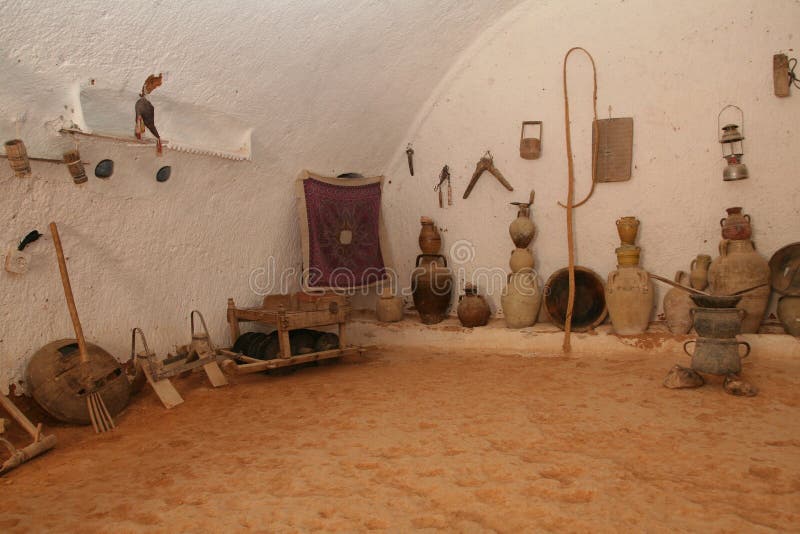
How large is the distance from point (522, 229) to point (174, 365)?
2691 mm

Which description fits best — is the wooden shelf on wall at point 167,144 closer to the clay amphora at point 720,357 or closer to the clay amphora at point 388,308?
the clay amphora at point 388,308

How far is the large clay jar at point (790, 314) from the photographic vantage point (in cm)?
320

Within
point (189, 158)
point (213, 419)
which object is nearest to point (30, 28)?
point (189, 158)

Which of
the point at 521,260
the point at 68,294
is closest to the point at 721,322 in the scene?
the point at 521,260

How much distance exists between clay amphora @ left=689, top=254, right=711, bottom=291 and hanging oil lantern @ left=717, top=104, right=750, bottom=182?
1.83 feet

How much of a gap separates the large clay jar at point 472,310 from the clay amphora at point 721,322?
1670 mm

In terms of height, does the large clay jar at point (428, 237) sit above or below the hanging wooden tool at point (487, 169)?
below

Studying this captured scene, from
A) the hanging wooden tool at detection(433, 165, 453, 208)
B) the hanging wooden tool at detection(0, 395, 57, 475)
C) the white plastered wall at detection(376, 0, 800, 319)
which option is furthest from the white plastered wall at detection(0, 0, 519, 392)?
the hanging wooden tool at detection(433, 165, 453, 208)

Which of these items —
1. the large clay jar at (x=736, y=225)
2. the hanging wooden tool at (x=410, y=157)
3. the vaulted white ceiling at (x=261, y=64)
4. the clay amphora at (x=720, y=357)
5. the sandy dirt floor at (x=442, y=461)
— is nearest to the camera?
the sandy dirt floor at (x=442, y=461)

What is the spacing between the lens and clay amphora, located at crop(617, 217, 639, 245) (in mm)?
3809

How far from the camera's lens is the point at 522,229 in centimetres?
419

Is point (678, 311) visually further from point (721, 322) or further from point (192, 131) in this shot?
point (192, 131)

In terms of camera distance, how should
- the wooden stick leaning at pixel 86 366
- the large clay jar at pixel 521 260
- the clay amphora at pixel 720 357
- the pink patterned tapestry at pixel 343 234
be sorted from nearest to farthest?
the wooden stick leaning at pixel 86 366 → the clay amphora at pixel 720 357 → the large clay jar at pixel 521 260 → the pink patterned tapestry at pixel 343 234

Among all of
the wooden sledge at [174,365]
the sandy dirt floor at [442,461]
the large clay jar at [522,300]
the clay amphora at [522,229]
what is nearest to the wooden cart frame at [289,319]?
the wooden sledge at [174,365]
